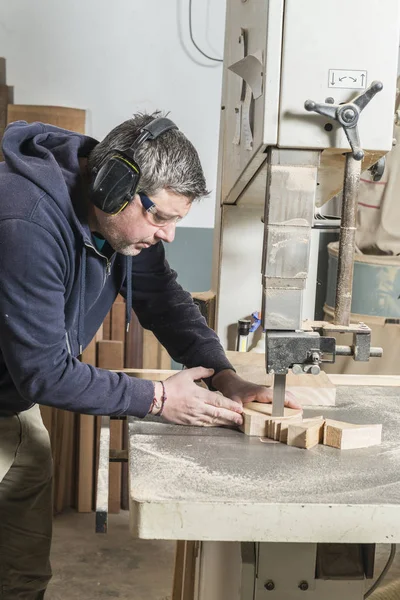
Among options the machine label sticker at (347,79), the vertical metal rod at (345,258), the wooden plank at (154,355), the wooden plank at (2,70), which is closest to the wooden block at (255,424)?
the vertical metal rod at (345,258)

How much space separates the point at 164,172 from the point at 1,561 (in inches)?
46.3

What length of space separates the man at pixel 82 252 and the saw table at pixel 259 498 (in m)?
0.10

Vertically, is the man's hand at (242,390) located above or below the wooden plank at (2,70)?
below

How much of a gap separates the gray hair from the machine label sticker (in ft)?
1.12

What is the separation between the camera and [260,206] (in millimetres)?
1973

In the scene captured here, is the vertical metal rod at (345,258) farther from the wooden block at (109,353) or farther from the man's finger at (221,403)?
the wooden block at (109,353)

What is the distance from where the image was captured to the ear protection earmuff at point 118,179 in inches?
56.9

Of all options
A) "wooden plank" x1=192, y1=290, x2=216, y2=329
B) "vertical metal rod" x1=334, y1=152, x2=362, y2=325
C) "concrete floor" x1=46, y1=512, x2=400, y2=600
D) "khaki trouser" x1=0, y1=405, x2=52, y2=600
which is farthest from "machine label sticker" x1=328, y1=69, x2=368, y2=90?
"concrete floor" x1=46, y1=512, x2=400, y2=600

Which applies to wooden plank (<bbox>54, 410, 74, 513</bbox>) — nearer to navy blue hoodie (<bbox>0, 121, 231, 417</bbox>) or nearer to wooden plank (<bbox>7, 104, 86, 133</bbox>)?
wooden plank (<bbox>7, 104, 86, 133</bbox>)

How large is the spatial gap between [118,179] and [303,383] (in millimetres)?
617

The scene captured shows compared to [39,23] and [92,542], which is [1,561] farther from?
[39,23]

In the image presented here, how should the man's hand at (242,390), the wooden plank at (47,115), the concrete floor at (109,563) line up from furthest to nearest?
1. the wooden plank at (47,115)
2. the concrete floor at (109,563)
3. the man's hand at (242,390)

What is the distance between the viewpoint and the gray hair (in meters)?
1.49

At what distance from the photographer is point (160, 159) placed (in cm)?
149
